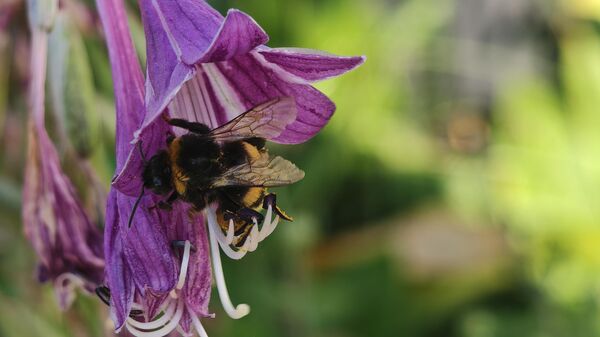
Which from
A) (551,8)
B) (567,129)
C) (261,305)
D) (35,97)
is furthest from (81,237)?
(551,8)

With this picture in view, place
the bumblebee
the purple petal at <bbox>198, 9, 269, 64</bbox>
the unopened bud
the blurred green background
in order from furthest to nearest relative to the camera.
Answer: the blurred green background < the unopened bud < the bumblebee < the purple petal at <bbox>198, 9, 269, 64</bbox>

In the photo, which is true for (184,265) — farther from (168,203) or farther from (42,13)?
(42,13)

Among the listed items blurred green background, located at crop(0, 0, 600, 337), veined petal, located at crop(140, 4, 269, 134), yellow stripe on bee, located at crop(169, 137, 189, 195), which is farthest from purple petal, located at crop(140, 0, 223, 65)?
blurred green background, located at crop(0, 0, 600, 337)

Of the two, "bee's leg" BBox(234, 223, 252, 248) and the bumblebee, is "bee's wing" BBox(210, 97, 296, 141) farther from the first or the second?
"bee's leg" BBox(234, 223, 252, 248)

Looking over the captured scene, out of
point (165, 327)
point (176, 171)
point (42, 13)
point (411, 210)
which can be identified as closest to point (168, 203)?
point (176, 171)

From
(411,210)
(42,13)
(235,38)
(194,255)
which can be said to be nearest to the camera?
(235,38)

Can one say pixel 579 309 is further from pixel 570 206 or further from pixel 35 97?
pixel 35 97

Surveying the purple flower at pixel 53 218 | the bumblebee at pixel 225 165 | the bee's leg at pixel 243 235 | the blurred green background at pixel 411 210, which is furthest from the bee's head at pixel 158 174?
the blurred green background at pixel 411 210
